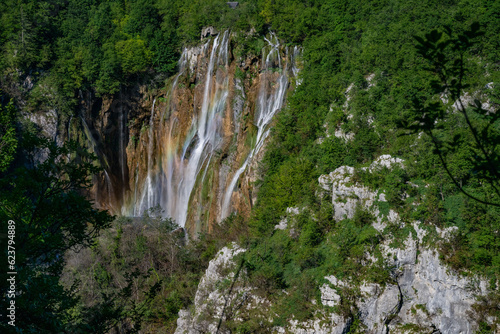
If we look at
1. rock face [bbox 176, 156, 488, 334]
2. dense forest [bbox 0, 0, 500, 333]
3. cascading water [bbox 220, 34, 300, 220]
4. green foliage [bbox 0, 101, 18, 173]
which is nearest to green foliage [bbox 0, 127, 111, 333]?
dense forest [bbox 0, 0, 500, 333]

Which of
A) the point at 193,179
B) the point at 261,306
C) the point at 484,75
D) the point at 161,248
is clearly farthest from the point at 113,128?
the point at 484,75

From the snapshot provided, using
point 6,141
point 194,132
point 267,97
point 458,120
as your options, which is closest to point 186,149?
point 194,132

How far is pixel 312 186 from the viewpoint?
16.9 meters

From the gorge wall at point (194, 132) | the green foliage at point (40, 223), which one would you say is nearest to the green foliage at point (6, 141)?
the green foliage at point (40, 223)

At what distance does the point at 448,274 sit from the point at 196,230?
16777mm

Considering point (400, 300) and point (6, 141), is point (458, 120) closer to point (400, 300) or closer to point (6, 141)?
point (400, 300)

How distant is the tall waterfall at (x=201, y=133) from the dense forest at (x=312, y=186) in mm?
1735

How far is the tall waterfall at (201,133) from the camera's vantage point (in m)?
→ 25.2

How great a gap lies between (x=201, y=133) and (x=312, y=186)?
13939 mm

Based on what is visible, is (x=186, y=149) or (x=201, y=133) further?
(x=186, y=149)

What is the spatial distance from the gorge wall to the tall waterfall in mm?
72

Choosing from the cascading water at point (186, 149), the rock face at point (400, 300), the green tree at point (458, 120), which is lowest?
the rock face at point (400, 300)

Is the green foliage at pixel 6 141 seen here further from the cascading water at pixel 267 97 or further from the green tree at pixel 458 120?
the cascading water at pixel 267 97

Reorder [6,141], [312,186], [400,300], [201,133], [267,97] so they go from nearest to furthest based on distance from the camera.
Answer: [6,141] < [400,300] < [312,186] < [267,97] < [201,133]
